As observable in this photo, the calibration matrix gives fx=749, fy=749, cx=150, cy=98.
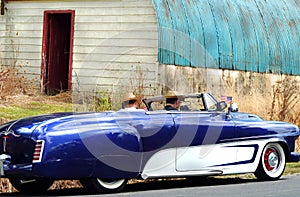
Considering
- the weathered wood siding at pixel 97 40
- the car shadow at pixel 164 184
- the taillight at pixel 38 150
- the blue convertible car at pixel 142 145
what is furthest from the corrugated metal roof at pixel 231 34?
the taillight at pixel 38 150

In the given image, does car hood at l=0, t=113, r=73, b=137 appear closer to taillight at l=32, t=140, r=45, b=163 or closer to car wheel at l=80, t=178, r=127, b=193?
taillight at l=32, t=140, r=45, b=163

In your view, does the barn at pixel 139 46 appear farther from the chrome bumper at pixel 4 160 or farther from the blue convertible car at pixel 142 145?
the chrome bumper at pixel 4 160

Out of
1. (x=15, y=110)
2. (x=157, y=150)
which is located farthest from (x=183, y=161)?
(x=15, y=110)

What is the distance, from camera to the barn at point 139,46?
71.1 ft

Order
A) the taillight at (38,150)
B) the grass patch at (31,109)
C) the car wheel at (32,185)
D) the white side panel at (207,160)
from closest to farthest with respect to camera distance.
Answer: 1. the taillight at (38,150)
2. the car wheel at (32,185)
3. the white side panel at (207,160)
4. the grass patch at (31,109)

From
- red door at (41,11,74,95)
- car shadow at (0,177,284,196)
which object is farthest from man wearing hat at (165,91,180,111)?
red door at (41,11,74,95)

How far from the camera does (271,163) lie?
13.0 metres

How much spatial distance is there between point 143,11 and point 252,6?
20.3ft

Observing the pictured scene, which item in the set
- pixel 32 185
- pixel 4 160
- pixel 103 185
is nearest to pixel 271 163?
pixel 103 185

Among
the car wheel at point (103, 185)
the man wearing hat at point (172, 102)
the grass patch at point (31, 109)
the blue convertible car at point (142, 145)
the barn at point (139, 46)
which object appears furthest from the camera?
the barn at point (139, 46)

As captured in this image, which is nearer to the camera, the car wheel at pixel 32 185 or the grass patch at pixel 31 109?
the car wheel at pixel 32 185

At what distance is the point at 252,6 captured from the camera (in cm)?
2673

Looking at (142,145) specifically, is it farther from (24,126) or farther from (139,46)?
(139,46)

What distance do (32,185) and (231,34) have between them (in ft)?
46.2
